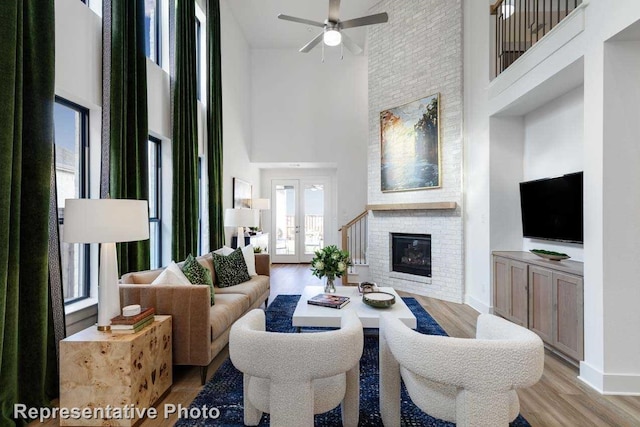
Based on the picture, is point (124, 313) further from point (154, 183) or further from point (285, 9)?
point (285, 9)

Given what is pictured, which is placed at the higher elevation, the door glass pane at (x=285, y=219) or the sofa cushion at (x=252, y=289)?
the door glass pane at (x=285, y=219)

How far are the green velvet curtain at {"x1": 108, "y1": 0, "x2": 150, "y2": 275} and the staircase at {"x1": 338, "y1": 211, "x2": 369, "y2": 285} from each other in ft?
11.9

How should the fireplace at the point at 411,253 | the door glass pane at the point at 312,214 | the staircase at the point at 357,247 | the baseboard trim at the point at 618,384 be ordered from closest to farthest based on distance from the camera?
1. the baseboard trim at the point at 618,384
2. the fireplace at the point at 411,253
3. the staircase at the point at 357,247
4. the door glass pane at the point at 312,214

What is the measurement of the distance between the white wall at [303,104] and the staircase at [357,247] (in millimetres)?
1791

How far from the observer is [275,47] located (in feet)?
23.4

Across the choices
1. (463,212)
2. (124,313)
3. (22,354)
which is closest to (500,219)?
(463,212)

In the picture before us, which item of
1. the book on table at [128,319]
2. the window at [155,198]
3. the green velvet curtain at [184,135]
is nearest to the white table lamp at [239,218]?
the green velvet curtain at [184,135]

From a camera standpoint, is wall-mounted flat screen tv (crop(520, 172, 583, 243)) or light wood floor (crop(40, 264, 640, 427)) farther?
wall-mounted flat screen tv (crop(520, 172, 583, 243))

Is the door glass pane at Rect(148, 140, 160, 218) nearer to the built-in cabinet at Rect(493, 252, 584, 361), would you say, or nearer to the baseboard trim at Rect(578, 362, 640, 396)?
the built-in cabinet at Rect(493, 252, 584, 361)

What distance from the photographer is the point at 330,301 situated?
114 inches

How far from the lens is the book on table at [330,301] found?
112 inches

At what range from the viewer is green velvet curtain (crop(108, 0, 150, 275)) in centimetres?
267

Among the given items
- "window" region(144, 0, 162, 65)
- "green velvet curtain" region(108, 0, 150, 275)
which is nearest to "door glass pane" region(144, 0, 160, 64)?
"window" region(144, 0, 162, 65)

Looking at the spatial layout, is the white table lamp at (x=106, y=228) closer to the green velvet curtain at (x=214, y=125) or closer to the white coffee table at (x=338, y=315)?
the white coffee table at (x=338, y=315)
